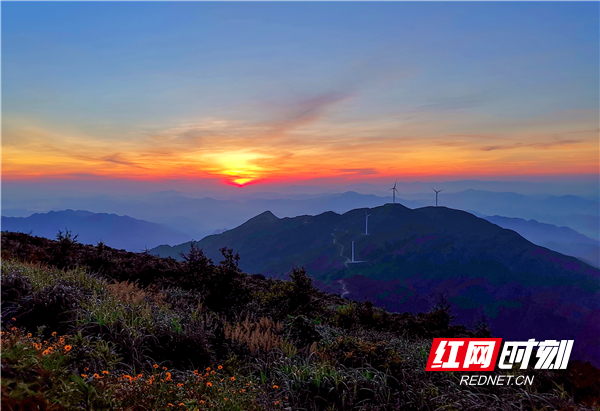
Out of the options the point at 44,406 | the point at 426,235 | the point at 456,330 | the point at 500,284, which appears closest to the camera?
the point at 44,406

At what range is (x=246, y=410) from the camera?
4.53 m

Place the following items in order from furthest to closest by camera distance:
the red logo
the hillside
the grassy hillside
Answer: the hillside, the red logo, the grassy hillside

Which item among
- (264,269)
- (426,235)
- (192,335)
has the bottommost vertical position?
(264,269)

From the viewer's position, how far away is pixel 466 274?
457ft

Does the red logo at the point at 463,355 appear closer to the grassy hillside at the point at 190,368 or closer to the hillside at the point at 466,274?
the grassy hillside at the point at 190,368

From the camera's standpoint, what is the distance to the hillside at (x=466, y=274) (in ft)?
321

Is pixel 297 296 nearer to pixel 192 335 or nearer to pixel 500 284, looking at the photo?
pixel 192 335

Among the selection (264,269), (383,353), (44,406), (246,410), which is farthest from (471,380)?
(264,269)

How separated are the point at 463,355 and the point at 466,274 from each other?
146926 mm

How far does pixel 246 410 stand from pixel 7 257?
13.0 metres

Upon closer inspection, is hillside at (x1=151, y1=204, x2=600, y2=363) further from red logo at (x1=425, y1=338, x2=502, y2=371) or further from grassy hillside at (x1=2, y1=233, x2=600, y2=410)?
grassy hillside at (x1=2, y1=233, x2=600, y2=410)

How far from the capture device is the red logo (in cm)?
722

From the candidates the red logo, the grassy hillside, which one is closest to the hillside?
the red logo

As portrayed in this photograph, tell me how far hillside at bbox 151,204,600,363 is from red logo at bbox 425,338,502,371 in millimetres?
63126
